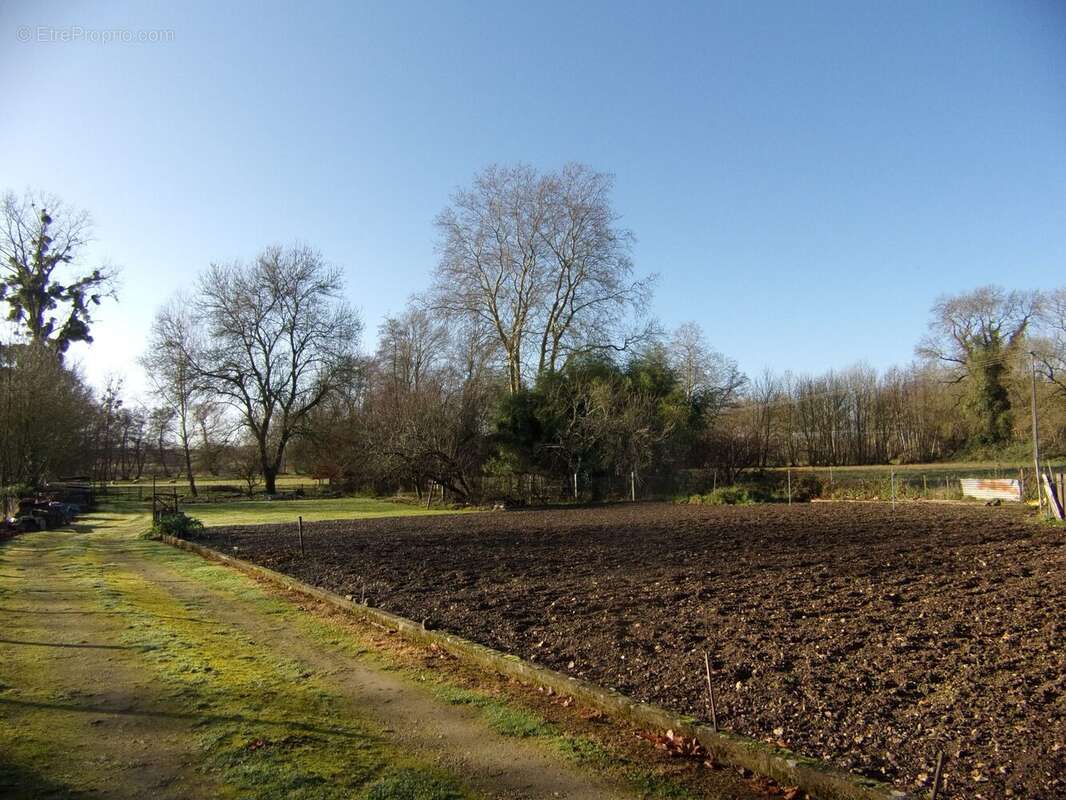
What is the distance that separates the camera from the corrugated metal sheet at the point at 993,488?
2378 cm

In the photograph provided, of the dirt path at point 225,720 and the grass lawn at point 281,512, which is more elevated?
the dirt path at point 225,720

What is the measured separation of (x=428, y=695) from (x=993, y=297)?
50.0m

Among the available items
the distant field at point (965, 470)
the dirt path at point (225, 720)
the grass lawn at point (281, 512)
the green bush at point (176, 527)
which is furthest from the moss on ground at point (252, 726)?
the distant field at point (965, 470)

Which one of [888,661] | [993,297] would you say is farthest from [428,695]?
[993,297]

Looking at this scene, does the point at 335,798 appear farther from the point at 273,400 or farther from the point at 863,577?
the point at 273,400

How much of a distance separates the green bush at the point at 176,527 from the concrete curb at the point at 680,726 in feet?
40.2

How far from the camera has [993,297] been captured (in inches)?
1753

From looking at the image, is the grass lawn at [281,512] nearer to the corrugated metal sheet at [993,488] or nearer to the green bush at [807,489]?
the green bush at [807,489]

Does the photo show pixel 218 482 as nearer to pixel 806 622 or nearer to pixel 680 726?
pixel 806 622

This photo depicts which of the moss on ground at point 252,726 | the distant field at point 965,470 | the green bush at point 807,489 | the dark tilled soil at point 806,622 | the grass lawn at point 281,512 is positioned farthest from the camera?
the distant field at point 965,470

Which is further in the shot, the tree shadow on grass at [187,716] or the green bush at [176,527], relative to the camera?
the green bush at [176,527]

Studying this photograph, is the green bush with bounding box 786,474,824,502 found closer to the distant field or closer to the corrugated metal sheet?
the distant field

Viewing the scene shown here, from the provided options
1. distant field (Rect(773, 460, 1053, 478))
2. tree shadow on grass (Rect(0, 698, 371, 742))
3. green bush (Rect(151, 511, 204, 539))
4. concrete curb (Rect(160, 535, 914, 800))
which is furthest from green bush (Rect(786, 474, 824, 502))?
tree shadow on grass (Rect(0, 698, 371, 742))

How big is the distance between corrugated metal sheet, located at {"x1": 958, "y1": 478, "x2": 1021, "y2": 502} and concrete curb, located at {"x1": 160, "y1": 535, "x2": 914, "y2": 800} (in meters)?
23.9
